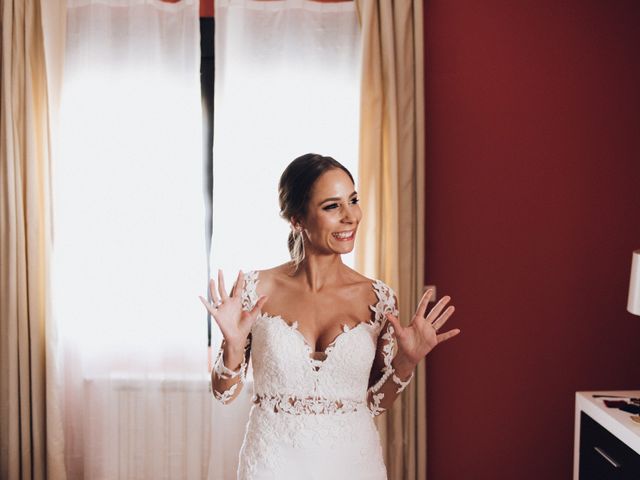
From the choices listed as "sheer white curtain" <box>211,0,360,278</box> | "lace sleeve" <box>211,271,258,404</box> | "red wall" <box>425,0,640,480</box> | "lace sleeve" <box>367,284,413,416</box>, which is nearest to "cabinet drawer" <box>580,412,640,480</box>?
"red wall" <box>425,0,640,480</box>

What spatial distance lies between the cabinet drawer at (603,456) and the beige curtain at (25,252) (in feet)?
7.86

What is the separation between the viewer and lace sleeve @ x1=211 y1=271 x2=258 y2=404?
6.34 feet

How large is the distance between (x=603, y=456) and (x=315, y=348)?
1.29 metres

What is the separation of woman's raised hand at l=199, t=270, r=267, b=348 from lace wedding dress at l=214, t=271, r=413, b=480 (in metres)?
0.11

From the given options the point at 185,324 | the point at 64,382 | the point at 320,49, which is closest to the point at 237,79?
the point at 320,49

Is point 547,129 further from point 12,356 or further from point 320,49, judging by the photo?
point 12,356

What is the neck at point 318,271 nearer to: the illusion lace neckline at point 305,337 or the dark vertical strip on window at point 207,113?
the illusion lace neckline at point 305,337

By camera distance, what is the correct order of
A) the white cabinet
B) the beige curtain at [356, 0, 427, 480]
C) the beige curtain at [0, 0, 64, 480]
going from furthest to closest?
the beige curtain at [0, 0, 64, 480]
the beige curtain at [356, 0, 427, 480]
the white cabinet

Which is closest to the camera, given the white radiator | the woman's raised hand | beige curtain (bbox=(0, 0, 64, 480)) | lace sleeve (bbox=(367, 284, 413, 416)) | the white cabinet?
the woman's raised hand

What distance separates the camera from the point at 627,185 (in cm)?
300

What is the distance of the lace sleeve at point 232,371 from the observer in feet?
6.34

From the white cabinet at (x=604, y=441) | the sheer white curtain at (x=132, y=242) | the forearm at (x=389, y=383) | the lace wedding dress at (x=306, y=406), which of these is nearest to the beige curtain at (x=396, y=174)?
the white cabinet at (x=604, y=441)

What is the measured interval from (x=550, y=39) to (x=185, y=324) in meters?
2.17

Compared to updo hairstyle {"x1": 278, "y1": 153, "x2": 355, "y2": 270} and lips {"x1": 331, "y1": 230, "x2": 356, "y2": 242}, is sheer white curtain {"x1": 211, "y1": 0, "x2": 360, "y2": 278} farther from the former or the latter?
lips {"x1": 331, "y1": 230, "x2": 356, "y2": 242}
